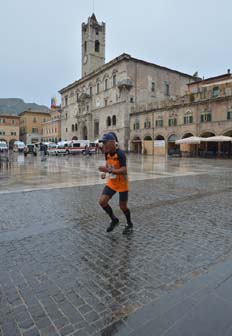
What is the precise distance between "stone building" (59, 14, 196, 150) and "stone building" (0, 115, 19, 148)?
24.6 m

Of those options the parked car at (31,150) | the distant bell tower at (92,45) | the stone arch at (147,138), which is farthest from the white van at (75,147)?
the distant bell tower at (92,45)

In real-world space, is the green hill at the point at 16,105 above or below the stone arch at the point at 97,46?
above

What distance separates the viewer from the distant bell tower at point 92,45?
188ft

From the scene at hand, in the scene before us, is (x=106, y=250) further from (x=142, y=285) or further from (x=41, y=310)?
(x=41, y=310)

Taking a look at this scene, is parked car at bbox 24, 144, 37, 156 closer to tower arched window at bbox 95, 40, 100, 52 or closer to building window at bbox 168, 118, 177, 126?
building window at bbox 168, 118, 177, 126

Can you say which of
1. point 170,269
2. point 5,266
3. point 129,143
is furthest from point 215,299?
point 129,143

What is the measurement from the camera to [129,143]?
146 ft

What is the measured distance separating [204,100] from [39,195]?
31.1 m

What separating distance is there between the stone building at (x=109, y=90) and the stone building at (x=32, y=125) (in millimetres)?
21290

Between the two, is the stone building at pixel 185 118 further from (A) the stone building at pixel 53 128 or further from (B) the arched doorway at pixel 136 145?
(A) the stone building at pixel 53 128

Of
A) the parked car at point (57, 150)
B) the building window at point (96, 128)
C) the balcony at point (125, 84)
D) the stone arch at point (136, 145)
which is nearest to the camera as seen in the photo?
the parked car at point (57, 150)

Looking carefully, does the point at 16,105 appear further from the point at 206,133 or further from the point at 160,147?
the point at 206,133

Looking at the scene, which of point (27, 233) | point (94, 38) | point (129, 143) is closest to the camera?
point (27, 233)

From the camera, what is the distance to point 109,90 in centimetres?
4816
